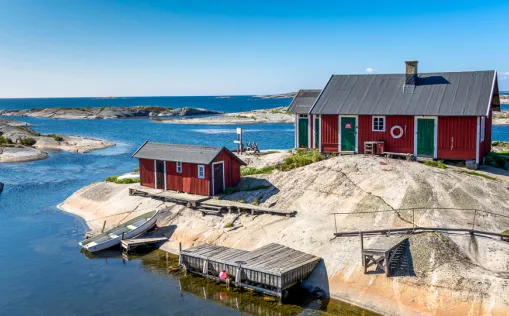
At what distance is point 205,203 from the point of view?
3073 centimetres

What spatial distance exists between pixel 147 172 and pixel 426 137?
18.8 metres

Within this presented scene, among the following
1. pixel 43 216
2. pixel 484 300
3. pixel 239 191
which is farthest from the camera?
pixel 43 216

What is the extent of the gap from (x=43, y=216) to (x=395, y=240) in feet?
81.1

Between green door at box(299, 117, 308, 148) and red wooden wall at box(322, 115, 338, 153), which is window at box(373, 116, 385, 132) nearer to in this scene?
red wooden wall at box(322, 115, 338, 153)

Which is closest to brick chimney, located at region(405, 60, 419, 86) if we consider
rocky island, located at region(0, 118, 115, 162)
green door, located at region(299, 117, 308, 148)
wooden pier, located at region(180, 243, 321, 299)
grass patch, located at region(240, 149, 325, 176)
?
grass patch, located at region(240, 149, 325, 176)

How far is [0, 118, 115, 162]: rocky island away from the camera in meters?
62.4

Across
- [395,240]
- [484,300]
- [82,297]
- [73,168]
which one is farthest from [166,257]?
[73,168]

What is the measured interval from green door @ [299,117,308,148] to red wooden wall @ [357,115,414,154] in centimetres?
602

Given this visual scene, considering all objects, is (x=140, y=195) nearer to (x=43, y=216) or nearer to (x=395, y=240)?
(x=43, y=216)

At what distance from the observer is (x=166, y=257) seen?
89.1 feet

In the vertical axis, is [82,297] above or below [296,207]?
below

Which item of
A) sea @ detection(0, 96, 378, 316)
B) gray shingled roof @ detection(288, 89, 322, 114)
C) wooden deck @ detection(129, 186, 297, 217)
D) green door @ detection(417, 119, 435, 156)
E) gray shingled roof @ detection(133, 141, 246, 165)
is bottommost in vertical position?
sea @ detection(0, 96, 378, 316)

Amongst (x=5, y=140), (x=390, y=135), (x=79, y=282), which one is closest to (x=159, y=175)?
(x=79, y=282)

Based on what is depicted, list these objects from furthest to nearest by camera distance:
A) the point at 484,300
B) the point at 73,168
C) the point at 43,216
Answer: the point at 73,168 < the point at 43,216 < the point at 484,300
